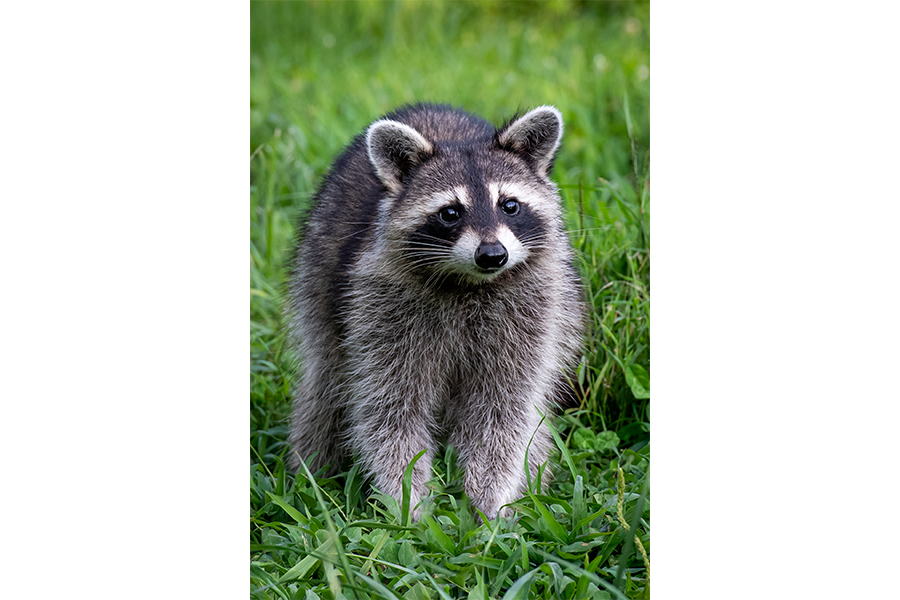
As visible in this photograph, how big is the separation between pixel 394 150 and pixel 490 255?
0.68 m

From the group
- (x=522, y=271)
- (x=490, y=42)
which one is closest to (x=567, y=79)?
(x=490, y=42)

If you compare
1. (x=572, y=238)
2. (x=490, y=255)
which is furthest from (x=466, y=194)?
(x=572, y=238)

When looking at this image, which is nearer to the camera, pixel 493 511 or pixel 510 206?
pixel 510 206

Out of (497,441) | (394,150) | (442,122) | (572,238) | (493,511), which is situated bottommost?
(493,511)

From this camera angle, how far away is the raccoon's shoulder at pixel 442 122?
367 cm

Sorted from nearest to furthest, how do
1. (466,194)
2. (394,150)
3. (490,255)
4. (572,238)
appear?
1. (490,255)
2. (466,194)
3. (394,150)
4. (572,238)

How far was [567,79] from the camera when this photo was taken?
16.0ft

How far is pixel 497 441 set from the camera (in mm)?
3385

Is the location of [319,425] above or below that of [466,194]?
below

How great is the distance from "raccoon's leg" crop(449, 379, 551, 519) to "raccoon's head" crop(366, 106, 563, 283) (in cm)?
53

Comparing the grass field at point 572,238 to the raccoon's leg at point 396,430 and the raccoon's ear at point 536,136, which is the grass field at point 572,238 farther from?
the raccoon's ear at point 536,136

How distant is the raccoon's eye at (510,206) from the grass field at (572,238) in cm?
55

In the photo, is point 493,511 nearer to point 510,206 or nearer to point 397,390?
point 397,390

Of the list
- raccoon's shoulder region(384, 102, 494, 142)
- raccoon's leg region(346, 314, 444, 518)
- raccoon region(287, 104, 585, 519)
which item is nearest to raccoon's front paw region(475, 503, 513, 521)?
raccoon region(287, 104, 585, 519)
